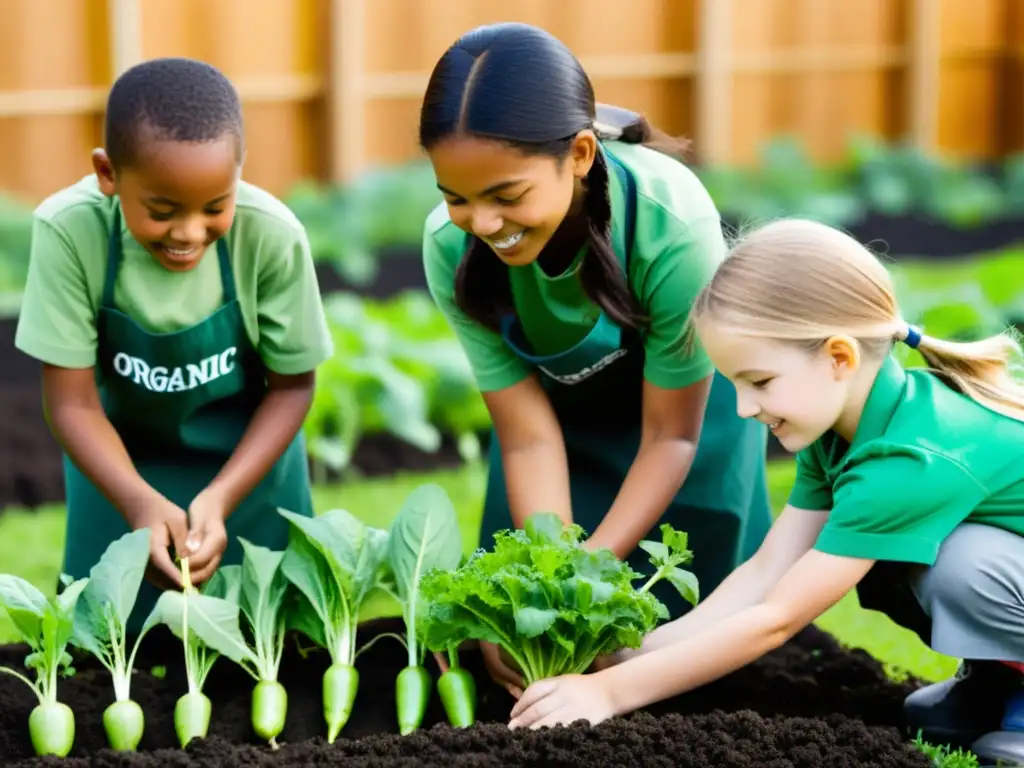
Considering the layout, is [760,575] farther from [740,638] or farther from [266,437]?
[266,437]

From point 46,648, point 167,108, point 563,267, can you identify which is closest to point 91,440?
point 46,648

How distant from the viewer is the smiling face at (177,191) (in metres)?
3.04

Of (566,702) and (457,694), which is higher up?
(566,702)

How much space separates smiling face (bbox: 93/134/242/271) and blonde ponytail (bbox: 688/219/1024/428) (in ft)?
3.09

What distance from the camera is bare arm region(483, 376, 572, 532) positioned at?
11.5 ft

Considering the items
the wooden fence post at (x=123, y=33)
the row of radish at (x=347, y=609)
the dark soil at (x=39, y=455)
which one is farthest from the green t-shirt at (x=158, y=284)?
the wooden fence post at (x=123, y=33)

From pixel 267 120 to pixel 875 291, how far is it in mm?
6594

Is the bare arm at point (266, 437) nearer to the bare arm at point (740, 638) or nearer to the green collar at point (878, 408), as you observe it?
the bare arm at point (740, 638)

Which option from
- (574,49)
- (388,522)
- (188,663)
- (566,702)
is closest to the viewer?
(566,702)

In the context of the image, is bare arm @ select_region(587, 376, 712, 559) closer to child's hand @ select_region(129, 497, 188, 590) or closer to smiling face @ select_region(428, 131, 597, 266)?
smiling face @ select_region(428, 131, 597, 266)

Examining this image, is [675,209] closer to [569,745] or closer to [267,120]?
[569,745]

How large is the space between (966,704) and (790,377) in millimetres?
857

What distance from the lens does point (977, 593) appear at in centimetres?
296

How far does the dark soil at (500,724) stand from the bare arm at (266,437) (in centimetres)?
38
